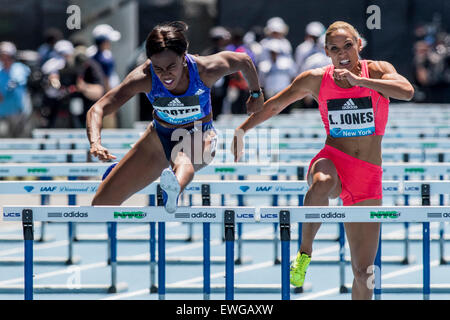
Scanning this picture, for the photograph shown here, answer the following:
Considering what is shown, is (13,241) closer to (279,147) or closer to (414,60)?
(279,147)

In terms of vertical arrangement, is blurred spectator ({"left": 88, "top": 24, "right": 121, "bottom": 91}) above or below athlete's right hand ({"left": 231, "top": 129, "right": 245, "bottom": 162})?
above

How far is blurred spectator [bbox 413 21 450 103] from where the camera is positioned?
79.1ft

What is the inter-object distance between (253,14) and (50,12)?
5.29 m

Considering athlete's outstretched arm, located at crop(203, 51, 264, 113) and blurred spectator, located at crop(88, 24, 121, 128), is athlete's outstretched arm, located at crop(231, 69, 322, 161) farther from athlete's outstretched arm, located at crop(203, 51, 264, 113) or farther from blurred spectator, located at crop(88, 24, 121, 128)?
blurred spectator, located at crop(88, 24, 121, 128)

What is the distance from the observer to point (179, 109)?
244 inches

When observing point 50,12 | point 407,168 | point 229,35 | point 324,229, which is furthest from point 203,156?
point 50,12

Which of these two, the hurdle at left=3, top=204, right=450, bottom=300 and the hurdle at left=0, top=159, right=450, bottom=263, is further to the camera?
the hurdle at left=0, top=159, right=450, bottom=263

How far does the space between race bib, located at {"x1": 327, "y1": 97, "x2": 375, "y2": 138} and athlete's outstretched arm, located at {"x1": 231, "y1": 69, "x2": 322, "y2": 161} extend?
0.20m

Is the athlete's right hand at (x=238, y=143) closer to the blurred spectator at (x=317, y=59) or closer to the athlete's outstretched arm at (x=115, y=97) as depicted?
the athlete's outstretched arm at (x=115, y=97)

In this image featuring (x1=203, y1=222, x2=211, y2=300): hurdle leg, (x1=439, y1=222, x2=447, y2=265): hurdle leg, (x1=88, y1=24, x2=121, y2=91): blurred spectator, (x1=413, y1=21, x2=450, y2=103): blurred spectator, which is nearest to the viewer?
(x1=203, y1=222, x2=211, y2=300): hurdle leg

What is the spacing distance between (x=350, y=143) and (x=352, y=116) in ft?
0.63

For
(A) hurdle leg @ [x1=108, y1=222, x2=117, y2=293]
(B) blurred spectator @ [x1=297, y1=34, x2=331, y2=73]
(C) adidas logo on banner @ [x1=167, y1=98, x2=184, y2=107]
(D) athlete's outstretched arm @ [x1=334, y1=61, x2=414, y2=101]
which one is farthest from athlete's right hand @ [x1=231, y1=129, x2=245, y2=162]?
(B) blurred spectator @ [x1=297, y1=34, x2=331, y2=73]

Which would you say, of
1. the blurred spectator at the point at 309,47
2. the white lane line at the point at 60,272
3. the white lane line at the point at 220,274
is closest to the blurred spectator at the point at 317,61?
the blurred spectator at the point at 309,47

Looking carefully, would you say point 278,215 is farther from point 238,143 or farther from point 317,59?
point 317,59
